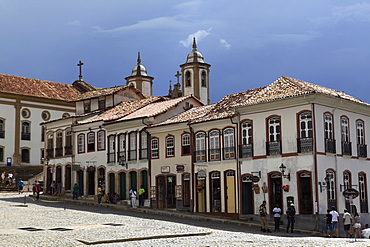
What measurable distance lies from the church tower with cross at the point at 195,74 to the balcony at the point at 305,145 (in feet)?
90.0

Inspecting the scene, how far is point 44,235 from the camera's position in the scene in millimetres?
23141

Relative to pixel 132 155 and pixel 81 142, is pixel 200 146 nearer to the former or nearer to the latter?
pixel 132 155

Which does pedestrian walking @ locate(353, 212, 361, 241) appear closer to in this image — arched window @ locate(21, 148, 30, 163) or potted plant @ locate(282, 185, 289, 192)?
potted plant @ locate(282, 185, 289, 192)

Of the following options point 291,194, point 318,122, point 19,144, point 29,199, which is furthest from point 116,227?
point 19,144

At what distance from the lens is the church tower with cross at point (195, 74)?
194ft

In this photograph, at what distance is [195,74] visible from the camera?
197 ft

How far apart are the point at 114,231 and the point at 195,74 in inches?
1434

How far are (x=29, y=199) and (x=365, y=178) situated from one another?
2323 cm

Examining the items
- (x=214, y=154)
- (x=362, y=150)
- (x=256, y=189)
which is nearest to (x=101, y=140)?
(x=214, y=154)

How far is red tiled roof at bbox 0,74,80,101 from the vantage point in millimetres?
61281

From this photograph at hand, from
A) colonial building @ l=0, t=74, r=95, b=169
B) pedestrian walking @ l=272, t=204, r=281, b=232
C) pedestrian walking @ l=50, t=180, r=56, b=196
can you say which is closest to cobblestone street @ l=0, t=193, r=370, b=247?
pedestrian walking @ l=272, t=204, r=281, b=232

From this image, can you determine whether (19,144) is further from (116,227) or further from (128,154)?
(116,227)

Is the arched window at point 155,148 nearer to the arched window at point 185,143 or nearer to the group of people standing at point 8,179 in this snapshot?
the arched window at point 185,143

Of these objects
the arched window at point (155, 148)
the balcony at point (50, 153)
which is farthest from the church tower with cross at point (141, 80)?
the arched window at point (155, 148)
